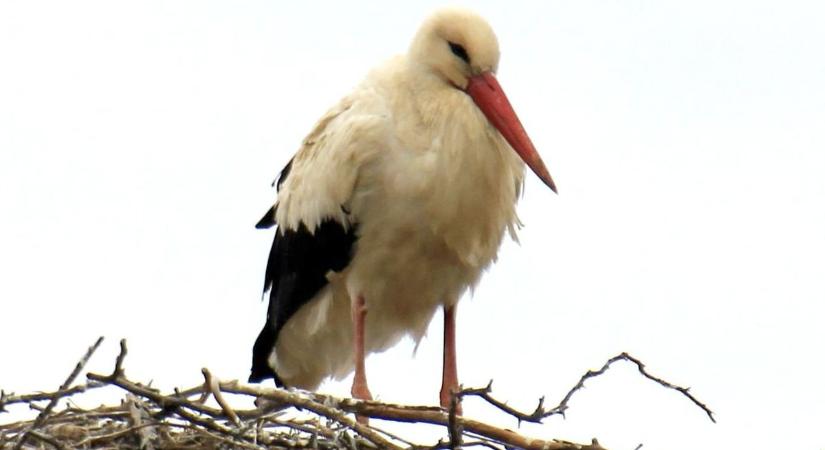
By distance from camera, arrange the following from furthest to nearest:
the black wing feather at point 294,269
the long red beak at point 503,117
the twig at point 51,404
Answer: the black wing feather at point 294,269, the long red beak at point 503,117, the twig at point 51,404

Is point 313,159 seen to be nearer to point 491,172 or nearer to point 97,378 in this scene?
point 491,172

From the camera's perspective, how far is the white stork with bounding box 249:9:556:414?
6715mm

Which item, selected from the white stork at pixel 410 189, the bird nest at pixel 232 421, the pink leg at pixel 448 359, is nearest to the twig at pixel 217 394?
the bird nest at pixel 232 421

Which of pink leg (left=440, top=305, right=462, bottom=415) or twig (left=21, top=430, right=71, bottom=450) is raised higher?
pink leg (left=440, top=305, right=462, bottom=415)

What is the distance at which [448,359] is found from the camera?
723 centimetres

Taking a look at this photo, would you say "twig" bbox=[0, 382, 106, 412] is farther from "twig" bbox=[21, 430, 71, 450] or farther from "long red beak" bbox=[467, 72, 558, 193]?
"long red beak" bbox=[467, 72, 558, 193]

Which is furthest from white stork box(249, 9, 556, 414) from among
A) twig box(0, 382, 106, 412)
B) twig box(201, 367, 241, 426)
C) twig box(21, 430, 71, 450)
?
twig box(21, 430, 71, 450)

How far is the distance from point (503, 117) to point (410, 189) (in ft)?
1.22

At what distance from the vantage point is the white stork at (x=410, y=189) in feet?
22.0

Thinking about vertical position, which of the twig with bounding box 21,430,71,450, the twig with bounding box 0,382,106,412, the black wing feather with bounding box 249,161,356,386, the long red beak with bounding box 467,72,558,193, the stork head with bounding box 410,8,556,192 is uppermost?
the stork head with bounding box 410,8,556,192

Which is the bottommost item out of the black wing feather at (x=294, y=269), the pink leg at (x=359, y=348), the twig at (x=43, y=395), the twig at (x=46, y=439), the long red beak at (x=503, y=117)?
the twig at (x=46, y=439)

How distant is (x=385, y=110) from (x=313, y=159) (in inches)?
14.4

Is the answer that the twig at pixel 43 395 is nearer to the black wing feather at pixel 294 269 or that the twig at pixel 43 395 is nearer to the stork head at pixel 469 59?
the black wing feather at pixel 294 269

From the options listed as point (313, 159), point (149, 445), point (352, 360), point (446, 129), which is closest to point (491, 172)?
point (446, 129)
